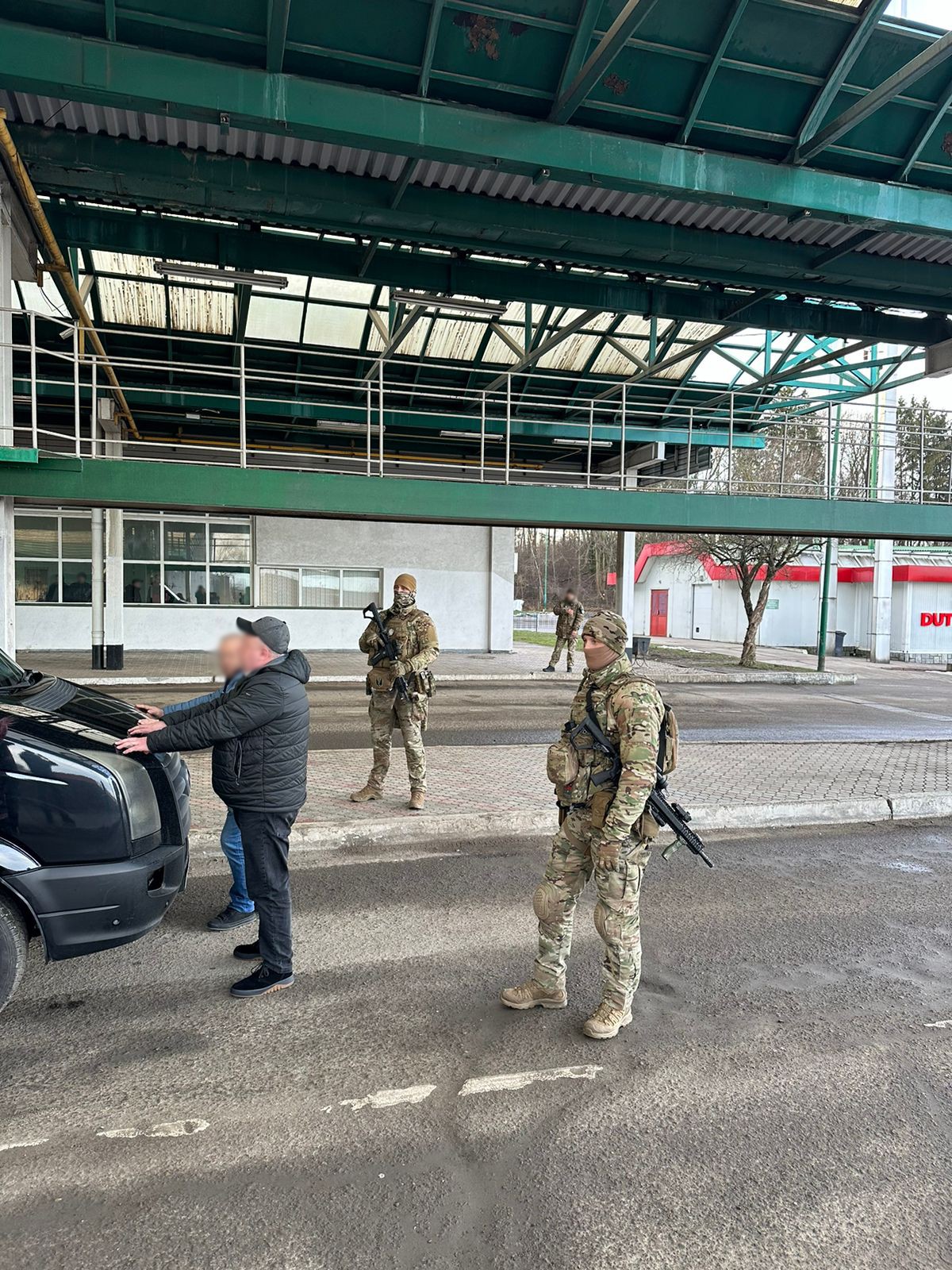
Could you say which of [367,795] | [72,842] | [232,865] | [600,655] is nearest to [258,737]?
[72,842]

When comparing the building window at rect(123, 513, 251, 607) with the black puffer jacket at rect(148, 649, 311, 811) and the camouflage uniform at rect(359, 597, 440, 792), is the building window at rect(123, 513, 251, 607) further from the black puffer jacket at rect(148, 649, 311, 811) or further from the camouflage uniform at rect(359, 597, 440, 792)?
the black puffer jacket at rect(148, 649, 311, 811)

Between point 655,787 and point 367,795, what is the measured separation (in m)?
3.78

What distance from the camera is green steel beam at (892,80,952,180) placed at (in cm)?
823

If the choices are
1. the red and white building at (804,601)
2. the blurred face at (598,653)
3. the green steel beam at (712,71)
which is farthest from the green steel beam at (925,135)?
the red and white building at (804,601)

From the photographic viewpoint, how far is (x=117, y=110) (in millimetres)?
7574

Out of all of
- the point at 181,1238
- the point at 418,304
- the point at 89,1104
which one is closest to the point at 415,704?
the point at 89,1104

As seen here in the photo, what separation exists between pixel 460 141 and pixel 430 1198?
8.27 meters

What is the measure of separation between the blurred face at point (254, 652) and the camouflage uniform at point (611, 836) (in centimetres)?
148

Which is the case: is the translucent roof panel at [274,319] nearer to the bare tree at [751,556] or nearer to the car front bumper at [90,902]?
the bare tree at [751,556]

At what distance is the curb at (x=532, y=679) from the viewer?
14508mm

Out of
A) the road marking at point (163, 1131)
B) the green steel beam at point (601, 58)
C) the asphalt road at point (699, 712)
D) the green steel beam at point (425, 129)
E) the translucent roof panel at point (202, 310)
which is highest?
the translucent roof panel at point (202, 310)

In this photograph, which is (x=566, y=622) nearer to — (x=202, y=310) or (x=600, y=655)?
(x=202, y=310)

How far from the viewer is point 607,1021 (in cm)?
346

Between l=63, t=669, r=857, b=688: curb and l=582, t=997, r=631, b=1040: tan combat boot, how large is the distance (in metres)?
10.2
